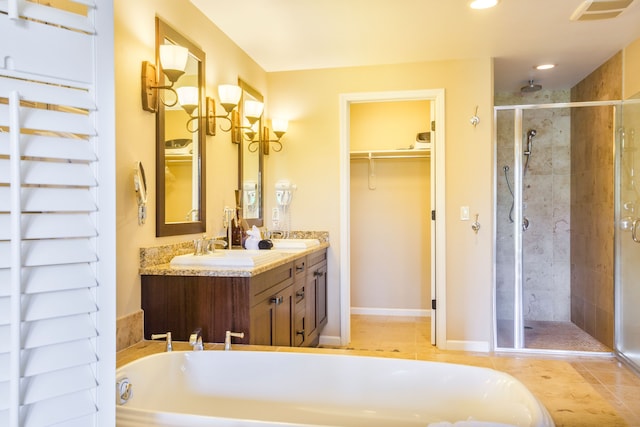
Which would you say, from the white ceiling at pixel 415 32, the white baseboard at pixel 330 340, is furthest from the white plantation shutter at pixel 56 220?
the white baseboard at pixel 330 340

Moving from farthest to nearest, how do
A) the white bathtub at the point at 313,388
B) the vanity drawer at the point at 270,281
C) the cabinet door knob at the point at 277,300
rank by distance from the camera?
1. the cabinet door knob at the point at 277,300
2. the vanity drawer at the point at 270,281
3. the white bathtub at the point at 313,388

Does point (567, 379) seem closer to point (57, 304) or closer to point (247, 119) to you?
point (57, 304)

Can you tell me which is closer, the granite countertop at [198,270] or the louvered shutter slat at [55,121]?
the louvered shutter slat at [55,121]

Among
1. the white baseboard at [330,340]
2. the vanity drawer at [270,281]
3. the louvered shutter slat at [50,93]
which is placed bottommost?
the white baseboard at [330,340]

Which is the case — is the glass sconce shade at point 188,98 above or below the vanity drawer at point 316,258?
above

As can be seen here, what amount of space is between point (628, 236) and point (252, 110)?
2.95m

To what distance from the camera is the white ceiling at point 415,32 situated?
2758 mm

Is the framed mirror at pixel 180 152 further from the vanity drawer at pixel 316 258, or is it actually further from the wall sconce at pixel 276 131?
the wall sconce at pixel 276 131

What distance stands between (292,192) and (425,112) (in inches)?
72.5

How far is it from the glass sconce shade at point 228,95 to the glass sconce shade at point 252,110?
50cm

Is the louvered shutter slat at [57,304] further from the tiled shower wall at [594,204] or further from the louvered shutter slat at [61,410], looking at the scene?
the tiled shower wall at [594,204]

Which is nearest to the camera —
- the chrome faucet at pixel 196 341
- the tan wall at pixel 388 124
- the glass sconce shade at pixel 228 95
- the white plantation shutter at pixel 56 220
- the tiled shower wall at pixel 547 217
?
the white plantation shutter at pixel 56 220

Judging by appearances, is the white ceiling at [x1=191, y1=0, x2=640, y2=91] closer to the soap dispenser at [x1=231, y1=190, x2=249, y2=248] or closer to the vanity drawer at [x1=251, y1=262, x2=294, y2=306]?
the soap dispenser at [x1=231, y1=190, x2=249, y2=248]

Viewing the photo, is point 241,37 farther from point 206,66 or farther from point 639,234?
point 639,234
